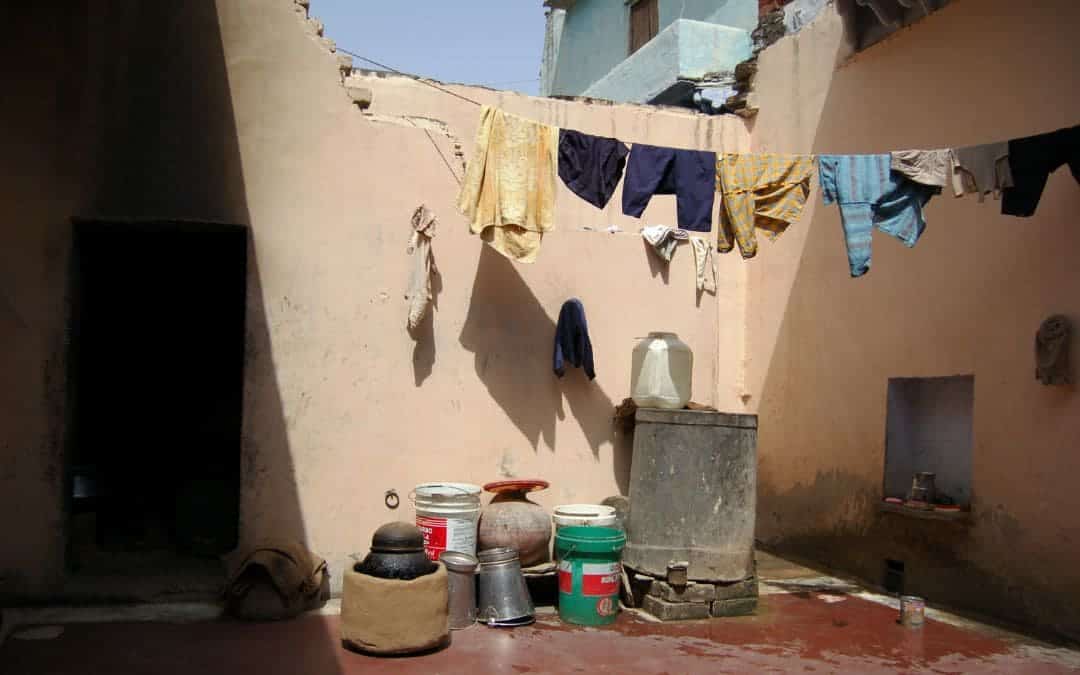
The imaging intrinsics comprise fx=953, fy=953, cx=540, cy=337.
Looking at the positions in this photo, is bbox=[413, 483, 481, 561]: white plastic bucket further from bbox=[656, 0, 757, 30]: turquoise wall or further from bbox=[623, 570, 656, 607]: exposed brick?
bbox=[656, 0, 757, 30]: turquoise wall

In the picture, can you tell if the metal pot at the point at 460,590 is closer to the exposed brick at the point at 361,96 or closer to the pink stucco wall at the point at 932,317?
the exposed brick at the point at 361,96

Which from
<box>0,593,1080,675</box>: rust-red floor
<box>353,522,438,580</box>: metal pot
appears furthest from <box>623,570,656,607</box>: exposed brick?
<box>353,522,438,580</box>: metal pot

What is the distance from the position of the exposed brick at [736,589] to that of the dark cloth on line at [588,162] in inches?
127

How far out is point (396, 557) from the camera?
20.4ft

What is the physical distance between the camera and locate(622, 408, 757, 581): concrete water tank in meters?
7.60

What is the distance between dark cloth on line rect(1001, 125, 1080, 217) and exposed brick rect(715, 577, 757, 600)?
359 cm

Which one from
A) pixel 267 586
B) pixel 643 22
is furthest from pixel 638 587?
pixel 643 22

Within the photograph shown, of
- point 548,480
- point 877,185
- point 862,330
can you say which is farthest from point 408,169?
point 862,330

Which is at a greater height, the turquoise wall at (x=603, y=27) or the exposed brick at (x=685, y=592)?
the turquoise wall at (x=603, y=27)

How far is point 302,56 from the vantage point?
24.5ft

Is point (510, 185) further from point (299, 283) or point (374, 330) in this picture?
point (299, 283)

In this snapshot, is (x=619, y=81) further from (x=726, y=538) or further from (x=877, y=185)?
(x=726, y=538)

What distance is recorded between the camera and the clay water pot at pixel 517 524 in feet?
24.2

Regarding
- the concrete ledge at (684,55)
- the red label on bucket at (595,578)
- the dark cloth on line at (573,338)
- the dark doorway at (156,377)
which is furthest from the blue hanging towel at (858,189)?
the concrete ledge at (684,55)
